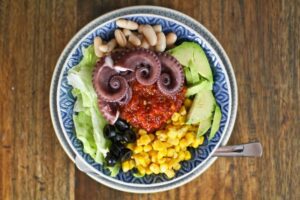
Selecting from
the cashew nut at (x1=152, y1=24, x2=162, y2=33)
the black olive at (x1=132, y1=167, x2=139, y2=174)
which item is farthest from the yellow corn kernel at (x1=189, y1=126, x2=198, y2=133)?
the cashew nut at (x1=152, y1=24, x2=162, y2=33)

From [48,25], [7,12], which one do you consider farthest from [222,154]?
[7,12]

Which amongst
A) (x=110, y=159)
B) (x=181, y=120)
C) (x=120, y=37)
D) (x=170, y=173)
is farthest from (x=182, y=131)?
(x=120, y=37)

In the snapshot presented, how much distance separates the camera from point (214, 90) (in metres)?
1.63

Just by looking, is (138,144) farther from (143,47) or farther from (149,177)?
(143,47)

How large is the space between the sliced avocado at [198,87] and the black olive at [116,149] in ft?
0.88

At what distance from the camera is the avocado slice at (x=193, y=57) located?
1579 mm

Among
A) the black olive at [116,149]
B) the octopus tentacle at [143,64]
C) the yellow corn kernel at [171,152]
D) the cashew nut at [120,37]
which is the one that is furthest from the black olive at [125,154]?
the cashew nut at [120,37]

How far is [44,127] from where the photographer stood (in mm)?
1646

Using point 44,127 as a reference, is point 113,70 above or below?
above

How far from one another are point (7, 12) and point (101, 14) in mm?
305

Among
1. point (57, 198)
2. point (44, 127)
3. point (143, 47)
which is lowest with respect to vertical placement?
point (57, 198)

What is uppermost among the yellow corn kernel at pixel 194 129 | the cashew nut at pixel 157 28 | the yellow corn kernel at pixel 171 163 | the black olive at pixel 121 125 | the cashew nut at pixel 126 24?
the cashew nut at pixel 126 24

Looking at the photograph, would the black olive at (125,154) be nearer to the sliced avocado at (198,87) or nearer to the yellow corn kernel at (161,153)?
the yellow corn kernel at (161,153)

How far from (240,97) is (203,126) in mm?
165
